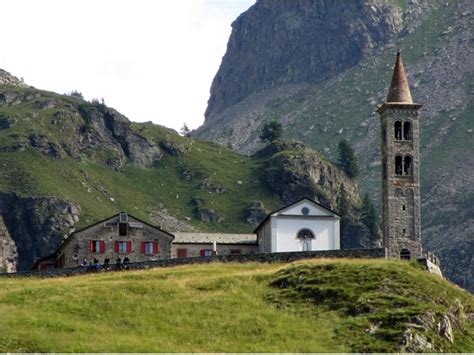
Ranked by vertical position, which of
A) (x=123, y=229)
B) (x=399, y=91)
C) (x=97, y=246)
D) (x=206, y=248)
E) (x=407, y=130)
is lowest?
(x=206, y=248)

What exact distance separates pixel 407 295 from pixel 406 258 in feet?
78.3

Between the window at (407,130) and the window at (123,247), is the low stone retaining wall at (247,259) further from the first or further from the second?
the window at (407,130)

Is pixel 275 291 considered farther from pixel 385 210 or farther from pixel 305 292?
pixel 385 210

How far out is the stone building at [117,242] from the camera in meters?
123

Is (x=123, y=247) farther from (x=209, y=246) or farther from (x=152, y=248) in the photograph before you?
(x=209, y=246)

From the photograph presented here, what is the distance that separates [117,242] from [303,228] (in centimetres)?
1867

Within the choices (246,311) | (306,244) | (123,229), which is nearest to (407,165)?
(306,244)

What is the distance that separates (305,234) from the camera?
395ft

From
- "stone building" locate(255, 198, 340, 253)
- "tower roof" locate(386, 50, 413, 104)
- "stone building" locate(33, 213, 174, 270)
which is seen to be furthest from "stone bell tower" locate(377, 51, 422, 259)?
"stone building" locate(33, 213, 174, 270)

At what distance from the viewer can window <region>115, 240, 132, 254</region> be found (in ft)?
406

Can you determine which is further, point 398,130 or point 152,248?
point 152,248

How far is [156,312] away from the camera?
285 feet

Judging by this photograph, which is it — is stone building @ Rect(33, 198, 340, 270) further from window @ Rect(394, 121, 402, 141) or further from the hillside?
the hillside

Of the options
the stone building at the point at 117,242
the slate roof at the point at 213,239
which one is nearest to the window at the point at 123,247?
the stone building at the point at 117,242
